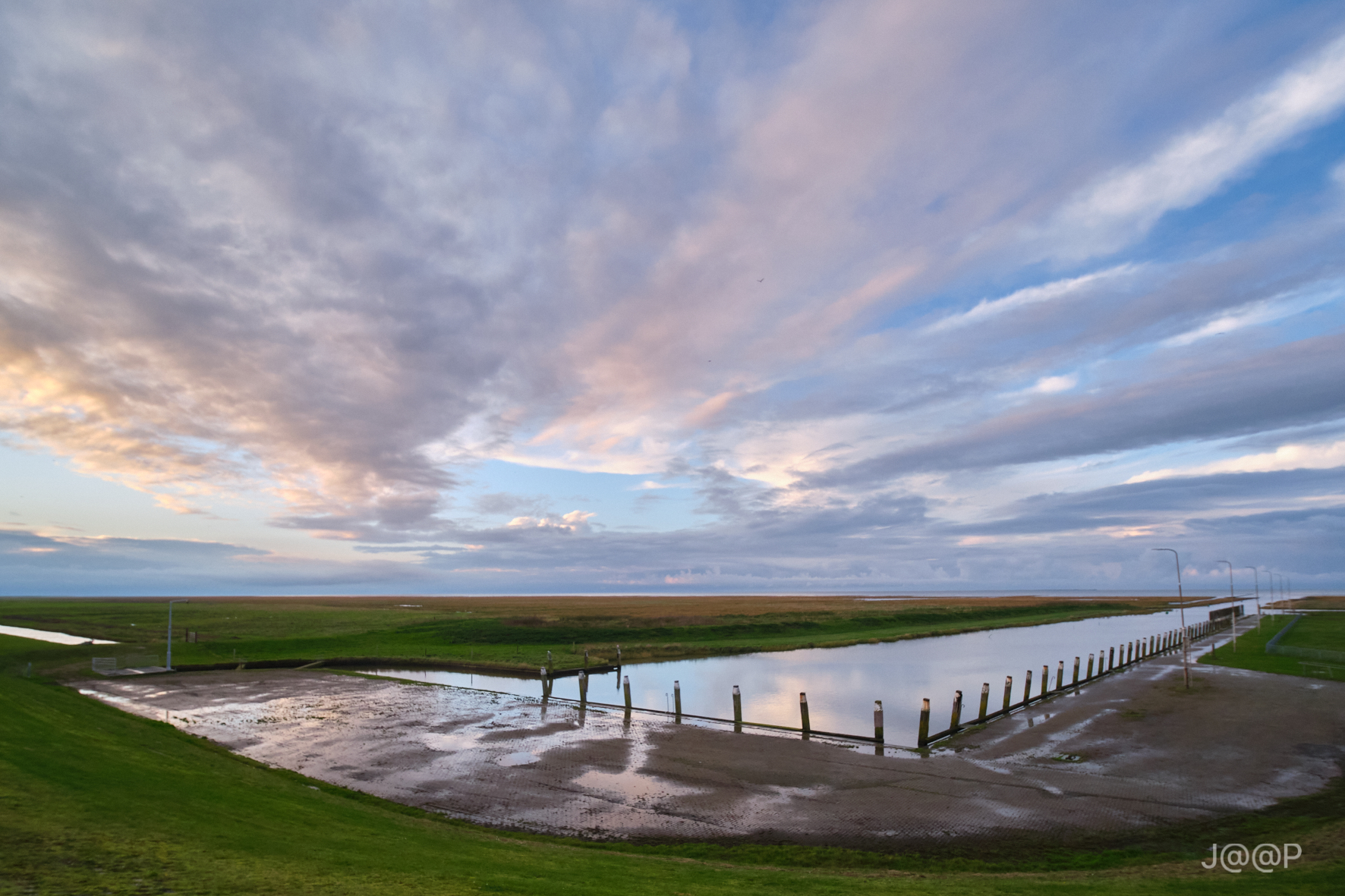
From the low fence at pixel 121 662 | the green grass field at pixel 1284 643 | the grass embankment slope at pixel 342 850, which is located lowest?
the green grass field at pixel 1284 643

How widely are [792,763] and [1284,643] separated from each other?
203 feet

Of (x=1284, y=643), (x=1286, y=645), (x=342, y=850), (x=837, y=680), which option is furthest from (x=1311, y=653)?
(x=342, y=850)

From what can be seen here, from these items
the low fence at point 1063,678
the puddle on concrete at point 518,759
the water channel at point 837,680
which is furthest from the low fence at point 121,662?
the low fence at point 1063,678

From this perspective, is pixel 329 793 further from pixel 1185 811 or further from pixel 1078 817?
pixel 1185 811

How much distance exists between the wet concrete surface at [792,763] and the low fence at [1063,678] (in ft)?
2.56

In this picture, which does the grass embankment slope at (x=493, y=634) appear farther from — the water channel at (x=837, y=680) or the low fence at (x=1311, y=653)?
the low fence at (x=1311, y=653)

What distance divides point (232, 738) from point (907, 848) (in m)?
25.4

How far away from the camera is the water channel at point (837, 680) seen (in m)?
36.1

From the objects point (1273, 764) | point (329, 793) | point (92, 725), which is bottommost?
point (1273, 764)

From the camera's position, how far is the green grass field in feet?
142

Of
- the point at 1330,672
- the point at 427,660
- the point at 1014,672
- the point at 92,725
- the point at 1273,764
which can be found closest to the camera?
the point at 92,725

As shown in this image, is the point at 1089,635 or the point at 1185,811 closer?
the point at 1185,811

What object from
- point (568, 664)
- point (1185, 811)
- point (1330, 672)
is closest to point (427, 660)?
point (568, 664)

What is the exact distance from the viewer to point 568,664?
52.8 metres
